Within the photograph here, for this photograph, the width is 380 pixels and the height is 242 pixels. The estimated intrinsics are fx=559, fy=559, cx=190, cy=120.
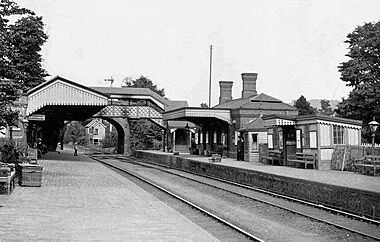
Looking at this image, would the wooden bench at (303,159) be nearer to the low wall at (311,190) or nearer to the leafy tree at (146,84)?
the low wall at (311,190)

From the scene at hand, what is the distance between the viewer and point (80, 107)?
41375mm

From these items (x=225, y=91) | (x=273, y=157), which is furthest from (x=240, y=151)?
(x=225, y=91)

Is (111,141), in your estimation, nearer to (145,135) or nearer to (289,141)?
(145,135)

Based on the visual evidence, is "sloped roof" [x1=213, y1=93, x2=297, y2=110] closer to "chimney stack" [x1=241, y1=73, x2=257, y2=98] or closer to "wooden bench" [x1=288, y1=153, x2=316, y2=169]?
"chimney stack" [x1=241, y1=73, x2=257, y2=98]

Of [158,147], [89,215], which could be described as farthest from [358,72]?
[158,147]

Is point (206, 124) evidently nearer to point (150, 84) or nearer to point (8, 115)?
point (8, 115)

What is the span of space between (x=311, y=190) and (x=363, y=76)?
22.8 meters

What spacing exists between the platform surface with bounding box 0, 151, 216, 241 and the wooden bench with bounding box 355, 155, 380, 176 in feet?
31.2

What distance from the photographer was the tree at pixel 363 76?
37369 millimetres

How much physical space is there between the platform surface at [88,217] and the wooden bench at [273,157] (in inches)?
575

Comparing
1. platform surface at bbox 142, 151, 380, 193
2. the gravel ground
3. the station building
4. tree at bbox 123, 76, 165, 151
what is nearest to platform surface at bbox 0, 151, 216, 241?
the gravel ground

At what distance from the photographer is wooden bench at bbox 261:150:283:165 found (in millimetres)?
31094

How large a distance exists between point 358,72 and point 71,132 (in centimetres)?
9364

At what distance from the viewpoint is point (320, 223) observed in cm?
1288
